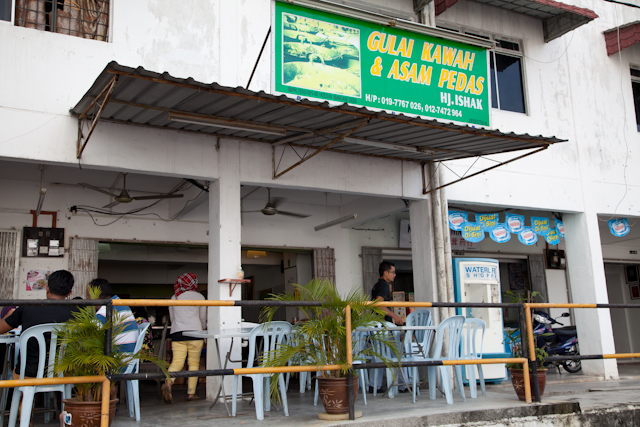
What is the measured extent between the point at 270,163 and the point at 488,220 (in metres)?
3.97

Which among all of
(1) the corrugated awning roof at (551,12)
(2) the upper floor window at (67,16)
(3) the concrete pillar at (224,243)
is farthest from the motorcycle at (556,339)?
(2) the upper floor window at (67,16)

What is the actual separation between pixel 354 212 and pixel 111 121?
5124 mm

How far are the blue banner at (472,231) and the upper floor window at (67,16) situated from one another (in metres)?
5.92

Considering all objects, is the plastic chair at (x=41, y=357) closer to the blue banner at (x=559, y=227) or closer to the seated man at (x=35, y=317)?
the seated man at (x=35, y=317)

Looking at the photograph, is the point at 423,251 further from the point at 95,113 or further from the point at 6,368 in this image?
the point at 6,368

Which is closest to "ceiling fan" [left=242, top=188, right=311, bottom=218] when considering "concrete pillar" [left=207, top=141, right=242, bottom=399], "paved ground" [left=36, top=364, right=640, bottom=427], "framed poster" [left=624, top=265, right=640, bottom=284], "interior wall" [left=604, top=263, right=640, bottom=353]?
"concrete pillar" [left=207, top=141, right=242, bottom=399]

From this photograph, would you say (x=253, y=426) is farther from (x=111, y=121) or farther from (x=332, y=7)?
(x=332, y=7)

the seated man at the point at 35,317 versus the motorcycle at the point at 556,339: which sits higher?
the seated man at the point at 35,317

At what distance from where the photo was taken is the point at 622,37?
10.7 metres

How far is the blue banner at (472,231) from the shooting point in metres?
9.34

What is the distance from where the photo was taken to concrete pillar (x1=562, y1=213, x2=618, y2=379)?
9516 mm

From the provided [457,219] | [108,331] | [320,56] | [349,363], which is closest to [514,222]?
[457,219]

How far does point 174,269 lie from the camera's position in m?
16.3

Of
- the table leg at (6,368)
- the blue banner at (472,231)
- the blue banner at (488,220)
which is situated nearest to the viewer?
the table leg at (6,368)
